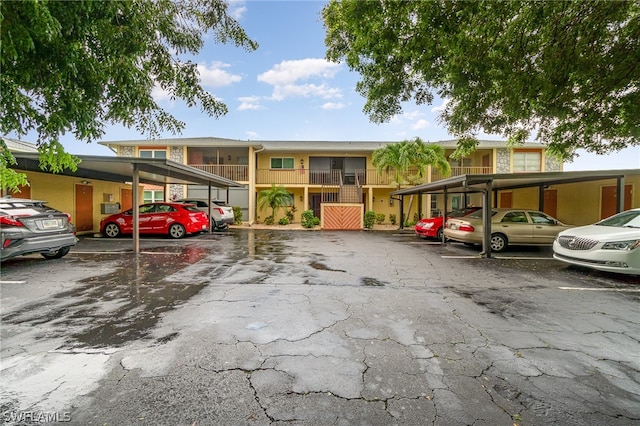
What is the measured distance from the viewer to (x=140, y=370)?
2.58 m

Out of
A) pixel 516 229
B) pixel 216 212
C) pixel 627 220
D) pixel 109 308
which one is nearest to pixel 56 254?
pixel 109 308

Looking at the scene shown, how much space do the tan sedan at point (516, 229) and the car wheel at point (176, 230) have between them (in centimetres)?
1086

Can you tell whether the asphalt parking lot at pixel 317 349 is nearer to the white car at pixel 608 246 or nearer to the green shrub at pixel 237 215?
the white car at pixel 608 246

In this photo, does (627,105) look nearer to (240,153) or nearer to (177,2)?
(177,2)

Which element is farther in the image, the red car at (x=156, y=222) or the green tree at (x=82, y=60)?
the red car at (x=156, y=222)

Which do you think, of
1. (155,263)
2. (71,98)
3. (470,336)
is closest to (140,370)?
(71,98)

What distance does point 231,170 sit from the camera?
68.7 feet

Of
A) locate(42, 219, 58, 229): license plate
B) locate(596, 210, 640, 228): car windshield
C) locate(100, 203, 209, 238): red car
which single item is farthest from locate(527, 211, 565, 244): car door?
locate(42, 219, 58, 229): license plate

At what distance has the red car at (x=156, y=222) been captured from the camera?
40.4ft

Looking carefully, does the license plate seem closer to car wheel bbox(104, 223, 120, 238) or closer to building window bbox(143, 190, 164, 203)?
car wheel bbox(104, 223, 120, 238)

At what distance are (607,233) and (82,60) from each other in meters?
8.92

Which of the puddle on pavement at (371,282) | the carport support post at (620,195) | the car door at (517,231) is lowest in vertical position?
the puddle on pavement at (371,282)

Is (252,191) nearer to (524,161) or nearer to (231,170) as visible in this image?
(231,170)

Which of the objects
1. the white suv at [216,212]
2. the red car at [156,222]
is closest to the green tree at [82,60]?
the red car at [156,222]
